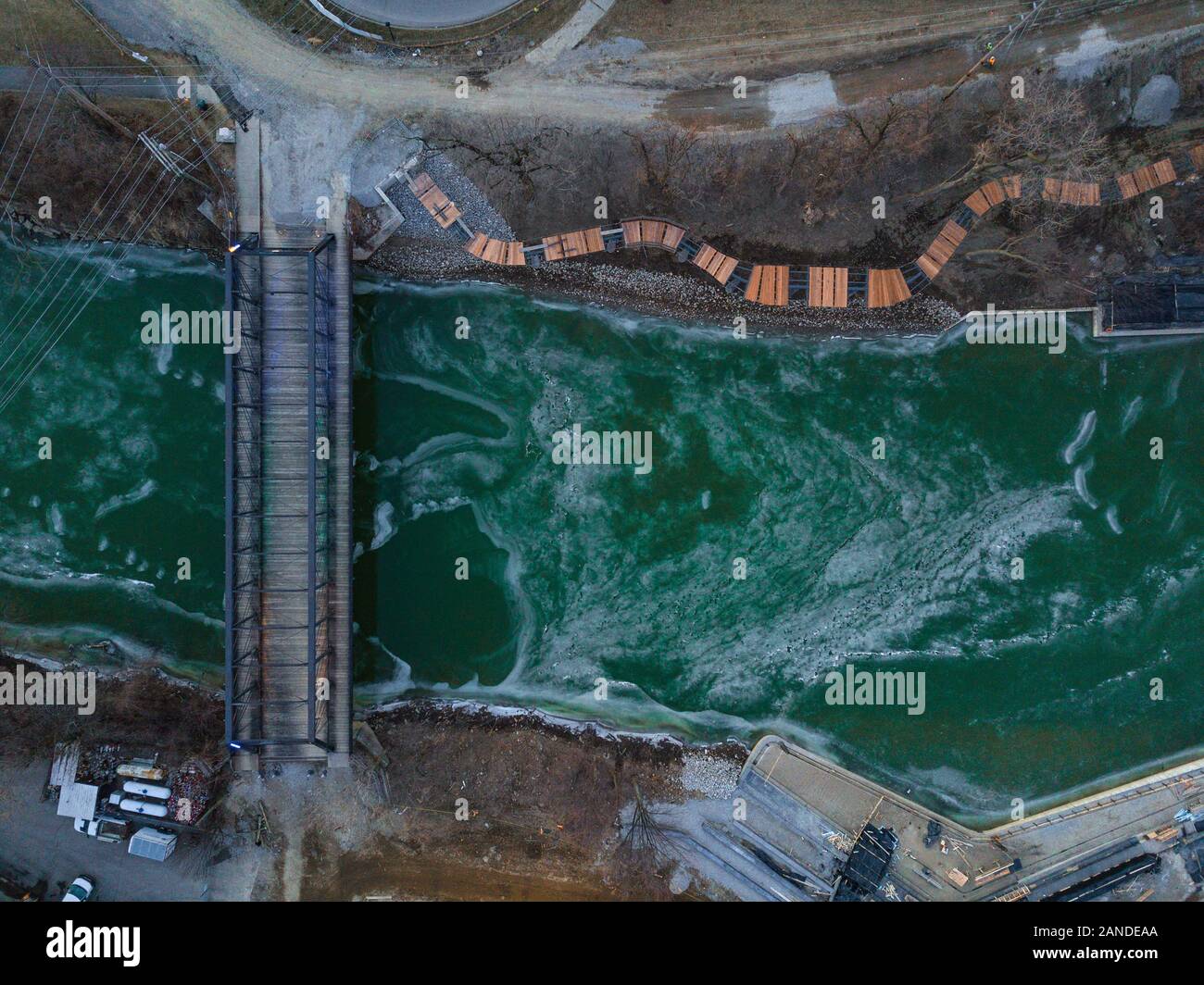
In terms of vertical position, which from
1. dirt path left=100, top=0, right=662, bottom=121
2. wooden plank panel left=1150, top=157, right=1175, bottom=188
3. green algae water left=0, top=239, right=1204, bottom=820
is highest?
dirt path left=100, top=0, right=662, bottom=121

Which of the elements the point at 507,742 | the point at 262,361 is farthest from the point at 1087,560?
the point at 262,361

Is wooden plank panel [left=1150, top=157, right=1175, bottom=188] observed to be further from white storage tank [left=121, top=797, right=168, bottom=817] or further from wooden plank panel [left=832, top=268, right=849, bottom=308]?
white storage tank [left=121, top=797, right=168, bottom=817]

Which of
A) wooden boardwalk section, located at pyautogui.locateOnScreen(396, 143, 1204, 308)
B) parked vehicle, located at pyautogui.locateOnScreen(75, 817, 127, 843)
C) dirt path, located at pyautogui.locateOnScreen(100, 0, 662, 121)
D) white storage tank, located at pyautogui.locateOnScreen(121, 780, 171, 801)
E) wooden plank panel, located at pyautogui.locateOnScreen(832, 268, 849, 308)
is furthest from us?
wooden plank panel, located at pyautogui.locateOnScreen(832, 268, 849, 308)

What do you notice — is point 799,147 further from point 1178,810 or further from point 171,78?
point 1178,810

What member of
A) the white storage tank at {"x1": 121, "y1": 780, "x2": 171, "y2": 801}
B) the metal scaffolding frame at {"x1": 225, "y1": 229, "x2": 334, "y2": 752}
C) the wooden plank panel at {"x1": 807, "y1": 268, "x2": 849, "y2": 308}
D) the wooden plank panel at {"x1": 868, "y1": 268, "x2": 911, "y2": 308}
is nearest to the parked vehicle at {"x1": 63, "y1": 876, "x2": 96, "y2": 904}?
the white storage tank at {"x1": 121, "y1": 780, "x2": 171, "y2": 801}

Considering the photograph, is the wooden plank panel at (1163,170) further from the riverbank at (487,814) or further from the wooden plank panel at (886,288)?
the riverbank at (487,814)

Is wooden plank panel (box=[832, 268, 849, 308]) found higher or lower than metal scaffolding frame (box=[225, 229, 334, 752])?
higher

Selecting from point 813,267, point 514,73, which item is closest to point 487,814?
point 813,267
